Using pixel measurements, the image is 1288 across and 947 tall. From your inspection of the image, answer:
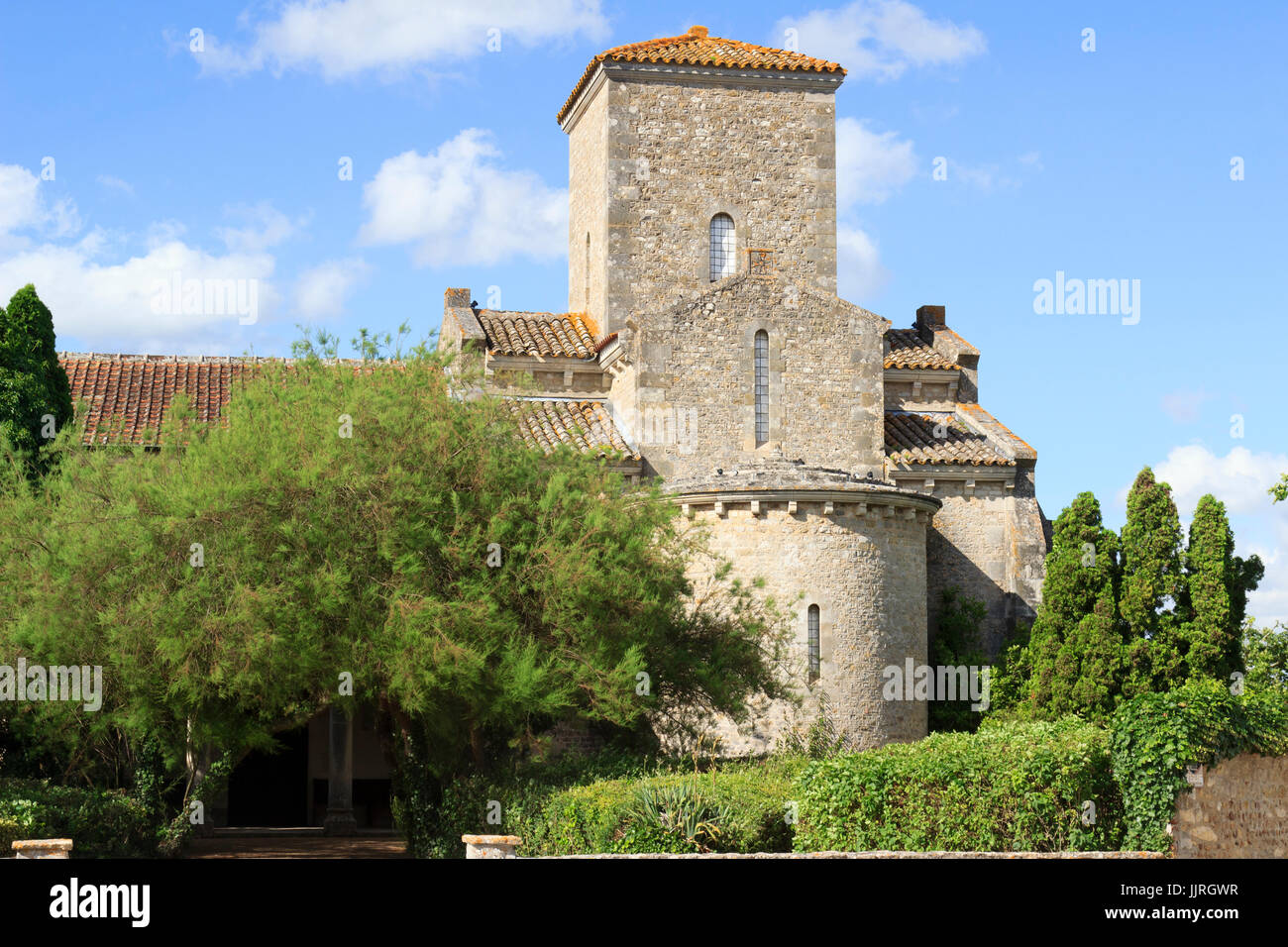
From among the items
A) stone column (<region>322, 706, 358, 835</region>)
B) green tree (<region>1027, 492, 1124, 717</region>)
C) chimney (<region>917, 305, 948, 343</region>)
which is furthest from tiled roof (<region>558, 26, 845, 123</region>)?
stone column (<region>322, 706, 358, 835</region>)

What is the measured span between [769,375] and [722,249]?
353cm

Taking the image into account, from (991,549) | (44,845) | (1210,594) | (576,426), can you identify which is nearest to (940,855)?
(44,845)

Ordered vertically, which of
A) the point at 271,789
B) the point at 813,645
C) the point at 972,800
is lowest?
the point at 271,789

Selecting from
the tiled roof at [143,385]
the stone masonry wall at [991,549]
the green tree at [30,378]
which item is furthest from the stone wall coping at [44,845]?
the stone masonry wall at [991,549]

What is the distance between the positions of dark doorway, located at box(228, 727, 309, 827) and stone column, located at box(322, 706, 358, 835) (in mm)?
2398

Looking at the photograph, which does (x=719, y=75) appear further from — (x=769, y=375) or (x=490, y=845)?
(x=490, y=845)

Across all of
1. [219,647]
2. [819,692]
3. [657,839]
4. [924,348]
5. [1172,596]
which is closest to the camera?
[657,839]

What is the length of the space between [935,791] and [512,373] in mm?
13987

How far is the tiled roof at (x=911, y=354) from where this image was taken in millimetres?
30016

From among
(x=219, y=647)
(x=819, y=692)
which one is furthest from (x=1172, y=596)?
(x=219, y=647)

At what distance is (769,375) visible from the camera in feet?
91.3
